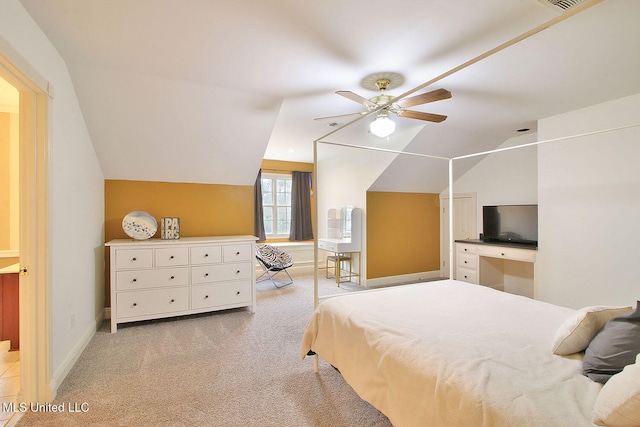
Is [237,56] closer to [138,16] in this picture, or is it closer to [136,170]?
[138,16]

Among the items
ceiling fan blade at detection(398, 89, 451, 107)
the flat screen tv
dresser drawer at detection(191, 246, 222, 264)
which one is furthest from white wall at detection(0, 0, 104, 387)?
the flat screen tv

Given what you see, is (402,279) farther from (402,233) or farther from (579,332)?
(579,332)

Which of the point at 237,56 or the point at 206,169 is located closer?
the point at 237,56

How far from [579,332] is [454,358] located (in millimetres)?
629

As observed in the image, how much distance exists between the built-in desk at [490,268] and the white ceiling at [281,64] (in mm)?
1750

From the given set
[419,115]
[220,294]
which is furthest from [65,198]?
[419,115]

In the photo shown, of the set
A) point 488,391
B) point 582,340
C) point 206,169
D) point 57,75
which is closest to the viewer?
point 488,391

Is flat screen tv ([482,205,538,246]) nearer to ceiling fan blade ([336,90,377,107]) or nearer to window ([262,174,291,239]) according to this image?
ceiling fan blade ([336,90,377,107])

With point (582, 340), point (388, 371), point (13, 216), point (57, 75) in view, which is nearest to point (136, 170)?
point (13, 216)

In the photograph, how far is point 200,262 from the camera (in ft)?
11.2

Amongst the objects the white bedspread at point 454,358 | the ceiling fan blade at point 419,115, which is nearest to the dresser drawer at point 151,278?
the white bedspread at point 454,358

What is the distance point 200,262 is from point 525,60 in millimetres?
3684

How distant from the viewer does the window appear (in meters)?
6.41

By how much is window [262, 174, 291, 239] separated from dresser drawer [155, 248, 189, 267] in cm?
307
